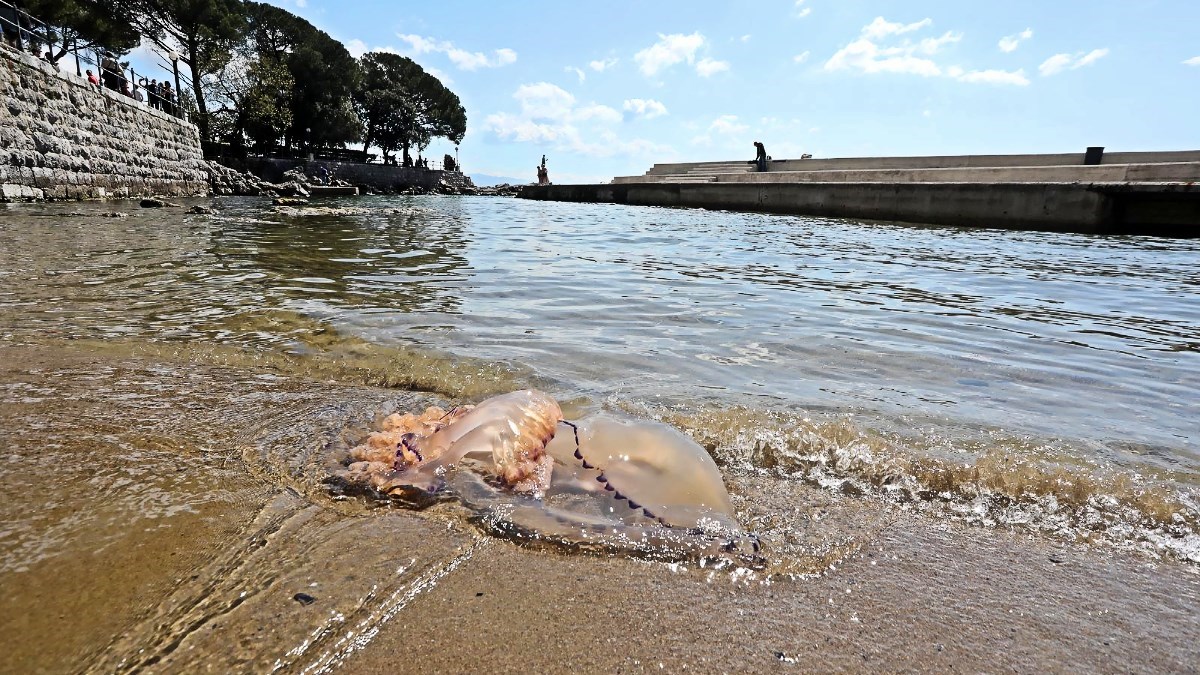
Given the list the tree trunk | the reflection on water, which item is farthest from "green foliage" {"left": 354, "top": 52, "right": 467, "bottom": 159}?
the reflection on water

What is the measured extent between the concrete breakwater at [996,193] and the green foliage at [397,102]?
143ft

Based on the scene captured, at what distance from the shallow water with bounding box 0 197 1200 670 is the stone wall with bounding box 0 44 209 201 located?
877 cm

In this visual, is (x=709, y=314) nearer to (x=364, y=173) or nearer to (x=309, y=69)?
(x=309, y=69)

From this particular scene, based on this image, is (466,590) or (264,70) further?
(264,70)

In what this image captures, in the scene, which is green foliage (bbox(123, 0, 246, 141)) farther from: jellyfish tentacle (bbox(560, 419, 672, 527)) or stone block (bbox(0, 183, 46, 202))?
jellyfish tentacle (bbox(560, 419, 672, 527))

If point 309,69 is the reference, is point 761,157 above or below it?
below

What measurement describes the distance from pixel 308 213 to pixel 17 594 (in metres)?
16.2

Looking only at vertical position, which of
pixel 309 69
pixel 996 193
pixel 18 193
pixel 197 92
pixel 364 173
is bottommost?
pixel 18 193

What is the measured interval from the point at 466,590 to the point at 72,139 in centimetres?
1982

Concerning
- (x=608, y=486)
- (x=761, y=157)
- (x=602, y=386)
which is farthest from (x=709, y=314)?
(x=761, y=157)

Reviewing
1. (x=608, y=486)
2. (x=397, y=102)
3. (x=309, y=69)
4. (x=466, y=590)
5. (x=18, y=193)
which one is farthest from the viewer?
(x=397, y=102)

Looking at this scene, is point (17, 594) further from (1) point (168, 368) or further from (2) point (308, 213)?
(2) point (308, 213)

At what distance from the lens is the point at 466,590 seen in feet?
4.73

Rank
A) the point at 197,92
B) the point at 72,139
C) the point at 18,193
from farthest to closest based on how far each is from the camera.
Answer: the point at 197,92 → the point at 72,139 → the point at 18,193
